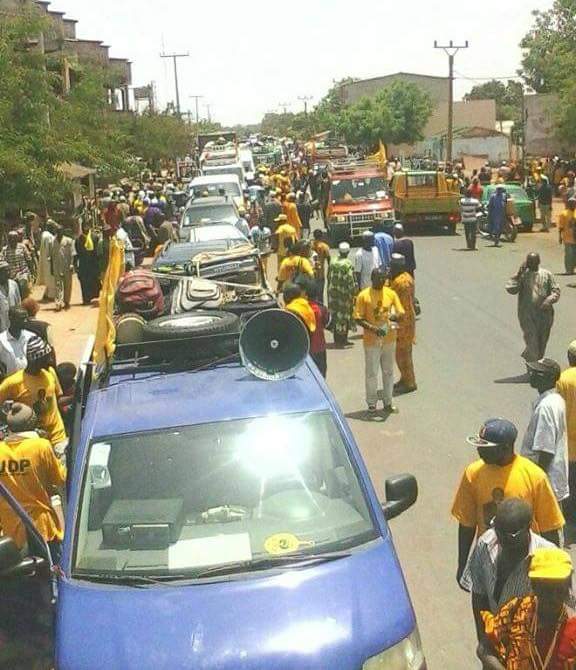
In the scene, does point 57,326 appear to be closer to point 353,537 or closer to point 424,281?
point 424,281

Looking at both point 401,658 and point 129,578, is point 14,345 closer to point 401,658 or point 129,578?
point 129,578

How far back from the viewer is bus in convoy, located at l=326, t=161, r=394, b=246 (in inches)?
1077

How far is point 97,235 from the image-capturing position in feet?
63.1

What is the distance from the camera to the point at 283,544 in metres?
4.79

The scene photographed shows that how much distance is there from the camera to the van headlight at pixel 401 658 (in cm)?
408

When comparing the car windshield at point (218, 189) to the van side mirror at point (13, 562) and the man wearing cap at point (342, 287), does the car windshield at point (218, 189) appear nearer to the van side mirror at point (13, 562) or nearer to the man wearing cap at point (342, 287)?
the man wearing cap at point (342, 287)

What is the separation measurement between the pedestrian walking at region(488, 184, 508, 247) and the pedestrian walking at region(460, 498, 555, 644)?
22667 mm

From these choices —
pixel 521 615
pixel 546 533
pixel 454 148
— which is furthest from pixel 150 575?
pixel 454 148

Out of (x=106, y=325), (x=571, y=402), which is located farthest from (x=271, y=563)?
(x=571, y=402)

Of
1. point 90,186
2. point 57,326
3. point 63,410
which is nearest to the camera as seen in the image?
point 63,410

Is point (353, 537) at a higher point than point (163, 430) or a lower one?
lower

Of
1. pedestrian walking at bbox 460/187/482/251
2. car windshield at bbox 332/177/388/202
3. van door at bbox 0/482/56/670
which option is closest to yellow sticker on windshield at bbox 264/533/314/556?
van door at bbox 0/482/56/670

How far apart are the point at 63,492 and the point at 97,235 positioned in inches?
523

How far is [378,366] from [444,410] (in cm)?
89
